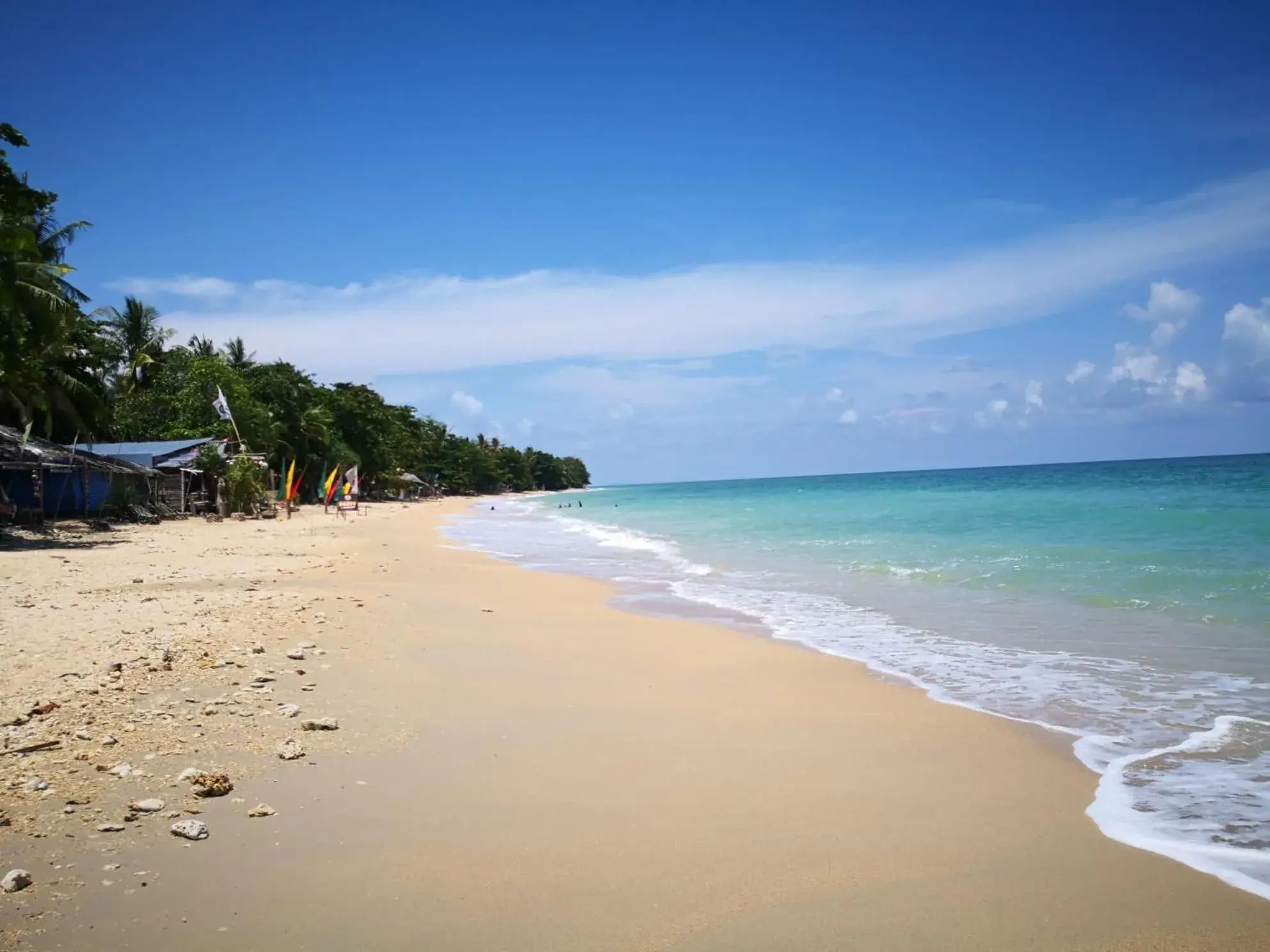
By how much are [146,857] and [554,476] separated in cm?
15357

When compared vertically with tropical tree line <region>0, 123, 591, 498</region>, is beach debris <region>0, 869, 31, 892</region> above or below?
below

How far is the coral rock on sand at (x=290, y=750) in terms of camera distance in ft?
15.8

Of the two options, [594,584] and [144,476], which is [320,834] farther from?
[144,476]

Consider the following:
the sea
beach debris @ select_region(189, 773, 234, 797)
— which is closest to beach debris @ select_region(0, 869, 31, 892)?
beach debris @ select_region(189, 773, 234, 797)

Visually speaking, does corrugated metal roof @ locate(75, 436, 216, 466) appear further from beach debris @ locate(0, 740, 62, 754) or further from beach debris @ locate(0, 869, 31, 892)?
beach debris @ locate(0, 869, 31, 892)

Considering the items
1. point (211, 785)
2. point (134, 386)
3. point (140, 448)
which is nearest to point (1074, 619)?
point (211, 785)

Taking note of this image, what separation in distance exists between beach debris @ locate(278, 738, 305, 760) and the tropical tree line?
8.01m

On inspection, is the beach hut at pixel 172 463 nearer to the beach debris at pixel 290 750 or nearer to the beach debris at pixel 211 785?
the beach debris at pixel 290 750

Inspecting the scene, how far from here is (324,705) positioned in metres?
5.93

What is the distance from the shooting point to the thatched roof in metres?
21.8

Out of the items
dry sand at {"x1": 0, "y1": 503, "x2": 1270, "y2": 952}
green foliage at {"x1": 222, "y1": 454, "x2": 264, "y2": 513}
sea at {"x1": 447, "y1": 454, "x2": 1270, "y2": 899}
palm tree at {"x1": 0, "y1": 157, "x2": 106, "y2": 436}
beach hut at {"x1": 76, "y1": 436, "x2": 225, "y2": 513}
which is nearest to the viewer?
dry sand at {"x1": 0, "y1": 503, "x2": 1270, "y2": 952}

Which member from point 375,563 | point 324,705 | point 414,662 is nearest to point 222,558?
point 375,563

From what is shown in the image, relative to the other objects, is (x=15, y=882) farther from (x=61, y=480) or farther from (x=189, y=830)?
(x=61, y=480)

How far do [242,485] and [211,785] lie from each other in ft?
100
